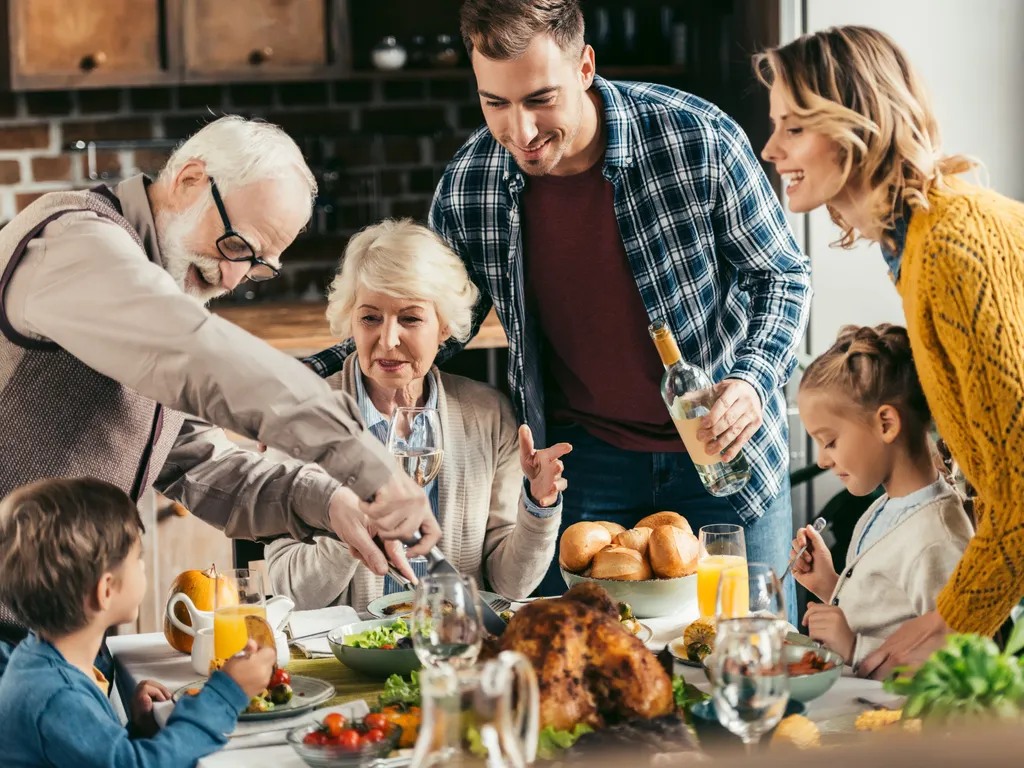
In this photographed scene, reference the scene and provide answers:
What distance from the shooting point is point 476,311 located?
98.3 inches

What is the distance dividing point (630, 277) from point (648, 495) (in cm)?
42

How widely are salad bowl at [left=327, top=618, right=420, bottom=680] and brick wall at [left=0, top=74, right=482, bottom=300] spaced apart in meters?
2.72

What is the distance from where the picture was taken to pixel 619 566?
6.35 feet

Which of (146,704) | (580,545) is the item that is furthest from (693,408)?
(146,704)

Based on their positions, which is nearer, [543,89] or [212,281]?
[212,281]

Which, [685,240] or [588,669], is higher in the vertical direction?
[685,240]

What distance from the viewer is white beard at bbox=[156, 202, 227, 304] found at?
1784mm

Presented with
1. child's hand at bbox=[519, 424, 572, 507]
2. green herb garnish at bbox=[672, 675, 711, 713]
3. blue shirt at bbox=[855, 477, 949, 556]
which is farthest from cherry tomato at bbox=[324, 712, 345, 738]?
blue shirt at bbox=[855, 477, 949, 556]

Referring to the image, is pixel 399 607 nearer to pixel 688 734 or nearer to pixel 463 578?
pixel 463 578

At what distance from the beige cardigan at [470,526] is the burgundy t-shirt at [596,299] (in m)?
0.20

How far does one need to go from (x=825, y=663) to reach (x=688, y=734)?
12.1 inches

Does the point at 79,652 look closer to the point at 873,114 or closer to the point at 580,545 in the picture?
the point at 580,545

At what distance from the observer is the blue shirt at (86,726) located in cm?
148

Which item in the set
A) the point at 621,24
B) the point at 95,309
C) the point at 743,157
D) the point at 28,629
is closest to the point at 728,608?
the point at 95,309
